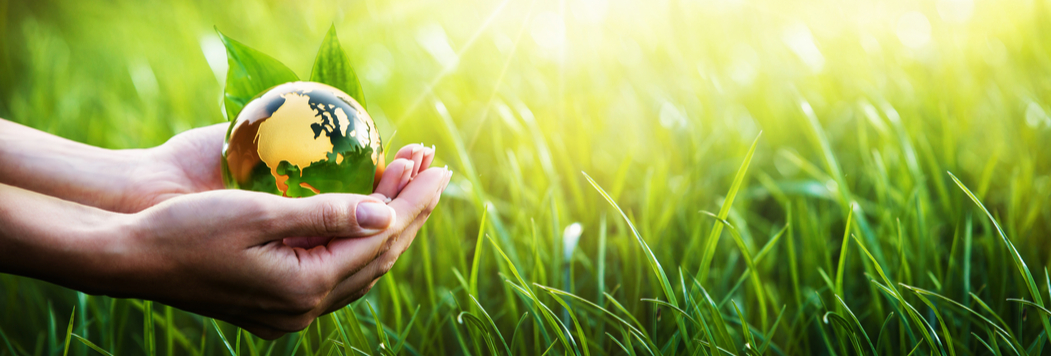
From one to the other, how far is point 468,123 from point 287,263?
114 cm

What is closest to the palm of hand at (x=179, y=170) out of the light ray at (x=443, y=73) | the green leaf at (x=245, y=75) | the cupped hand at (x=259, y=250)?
the green leaf at (x=245, y=75)

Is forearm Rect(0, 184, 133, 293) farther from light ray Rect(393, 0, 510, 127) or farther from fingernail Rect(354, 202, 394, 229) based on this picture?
light ray Rect(393, 0, 510, 127)

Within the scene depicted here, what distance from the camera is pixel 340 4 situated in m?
3.25

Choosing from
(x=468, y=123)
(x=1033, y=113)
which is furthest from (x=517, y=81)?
(x=1033, y=113)

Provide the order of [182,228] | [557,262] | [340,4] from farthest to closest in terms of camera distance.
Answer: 1. [340,4]
2. [557,262]
3. [182,228]

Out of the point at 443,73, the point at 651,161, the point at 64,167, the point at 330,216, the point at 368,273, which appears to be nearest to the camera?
the point at 330,216

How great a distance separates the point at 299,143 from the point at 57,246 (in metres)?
0.32

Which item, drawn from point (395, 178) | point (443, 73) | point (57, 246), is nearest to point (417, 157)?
point (395, 178)

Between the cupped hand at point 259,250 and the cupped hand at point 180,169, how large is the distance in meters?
0.18

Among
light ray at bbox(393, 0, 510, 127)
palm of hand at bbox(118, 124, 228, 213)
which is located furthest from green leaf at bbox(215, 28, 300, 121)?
light ray at bbox(393, 0, 510, 127)

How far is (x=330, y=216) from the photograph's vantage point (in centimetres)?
A: 64

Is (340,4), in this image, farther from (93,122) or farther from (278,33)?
(93,122)

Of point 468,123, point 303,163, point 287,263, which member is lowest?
point 468,123

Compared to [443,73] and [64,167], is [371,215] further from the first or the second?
[443,73]
